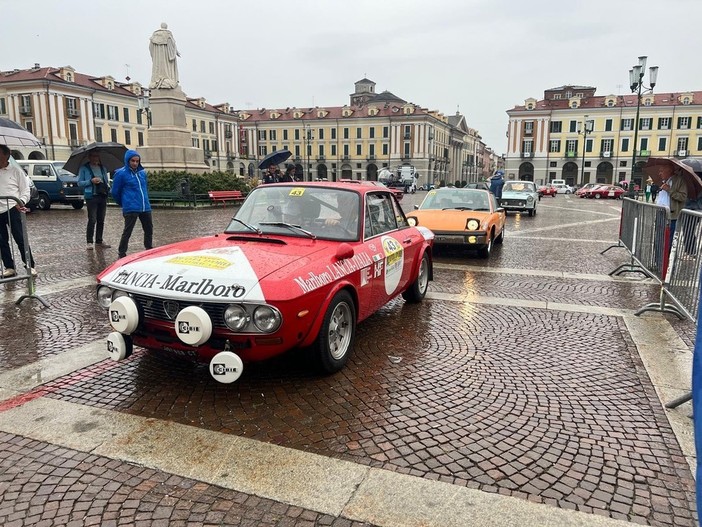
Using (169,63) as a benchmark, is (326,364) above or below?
below

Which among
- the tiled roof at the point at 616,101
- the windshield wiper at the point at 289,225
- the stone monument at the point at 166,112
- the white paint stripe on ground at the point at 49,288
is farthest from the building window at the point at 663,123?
the windshield wiper at the point at 289,225

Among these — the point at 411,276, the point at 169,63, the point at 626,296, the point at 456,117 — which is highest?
the point at 456,117

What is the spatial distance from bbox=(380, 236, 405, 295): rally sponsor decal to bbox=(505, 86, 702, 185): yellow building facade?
8745 centimetres

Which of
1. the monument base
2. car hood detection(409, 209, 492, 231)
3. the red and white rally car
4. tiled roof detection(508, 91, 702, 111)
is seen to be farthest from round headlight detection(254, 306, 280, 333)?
tiled roof detection(508, 91, 702, 111)

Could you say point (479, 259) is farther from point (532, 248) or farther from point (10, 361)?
point (10, 361)

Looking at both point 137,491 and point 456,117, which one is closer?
point 137,491

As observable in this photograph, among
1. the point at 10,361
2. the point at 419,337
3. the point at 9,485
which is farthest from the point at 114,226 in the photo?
the point at 9,485

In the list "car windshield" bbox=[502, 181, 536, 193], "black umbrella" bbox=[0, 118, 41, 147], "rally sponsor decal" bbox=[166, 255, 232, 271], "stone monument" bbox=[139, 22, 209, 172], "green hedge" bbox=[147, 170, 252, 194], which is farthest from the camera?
"stone monument" bbox=[139, 22, 209, 172]

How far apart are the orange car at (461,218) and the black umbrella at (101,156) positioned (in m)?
6.65

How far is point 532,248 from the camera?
487 inches

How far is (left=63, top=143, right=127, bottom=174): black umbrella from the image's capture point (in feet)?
36.6

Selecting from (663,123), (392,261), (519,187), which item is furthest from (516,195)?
(663,123)

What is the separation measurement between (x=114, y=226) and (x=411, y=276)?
12.6m

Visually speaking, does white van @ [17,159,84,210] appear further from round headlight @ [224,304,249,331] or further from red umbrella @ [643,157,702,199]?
round headlight @ [224,304,249,331]
